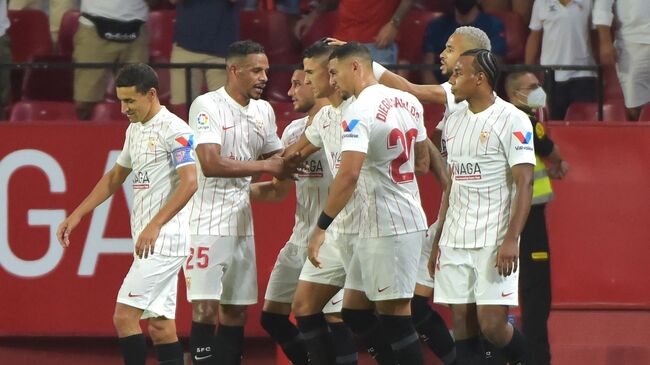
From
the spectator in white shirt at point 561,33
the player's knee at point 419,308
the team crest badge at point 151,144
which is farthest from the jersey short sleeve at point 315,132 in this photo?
the spectator in white shirt at point 561,33

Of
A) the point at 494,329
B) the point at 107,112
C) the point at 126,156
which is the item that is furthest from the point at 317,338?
the point at 107,112

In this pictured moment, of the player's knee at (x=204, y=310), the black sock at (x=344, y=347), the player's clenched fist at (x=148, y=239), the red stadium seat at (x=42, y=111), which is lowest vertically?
the black sock at (x=344, y=347)

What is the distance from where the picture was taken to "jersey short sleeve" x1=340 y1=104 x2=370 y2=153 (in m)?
7.68

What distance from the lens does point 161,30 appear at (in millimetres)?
12086

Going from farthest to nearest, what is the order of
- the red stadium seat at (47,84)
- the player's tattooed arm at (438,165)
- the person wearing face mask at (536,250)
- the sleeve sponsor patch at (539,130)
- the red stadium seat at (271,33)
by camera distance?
the red stadium seat at (271,33) < the red stadium seat at (47,84) < the person wearing face mask at (536,250) < the sleeve sponsor patch at (539,130) < the player's tattooed arm at (438,165)

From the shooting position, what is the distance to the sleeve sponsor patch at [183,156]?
26.5 feet

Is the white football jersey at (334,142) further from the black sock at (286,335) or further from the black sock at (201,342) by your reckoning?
the black sock at (201,342)

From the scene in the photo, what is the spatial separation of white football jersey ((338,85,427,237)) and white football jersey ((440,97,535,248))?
0.27 metres

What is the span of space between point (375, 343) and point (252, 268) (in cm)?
97

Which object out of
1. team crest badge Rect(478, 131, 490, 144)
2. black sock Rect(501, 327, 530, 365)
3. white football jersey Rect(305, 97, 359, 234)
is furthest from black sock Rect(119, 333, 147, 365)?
team crest badge Rect(478, 131, 490, 144)

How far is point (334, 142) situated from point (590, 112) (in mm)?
3127

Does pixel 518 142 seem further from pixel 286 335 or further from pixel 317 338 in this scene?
pixel 286 335

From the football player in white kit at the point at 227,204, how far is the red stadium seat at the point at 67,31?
11.7 feet

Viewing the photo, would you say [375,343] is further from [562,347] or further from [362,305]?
[562,347]
